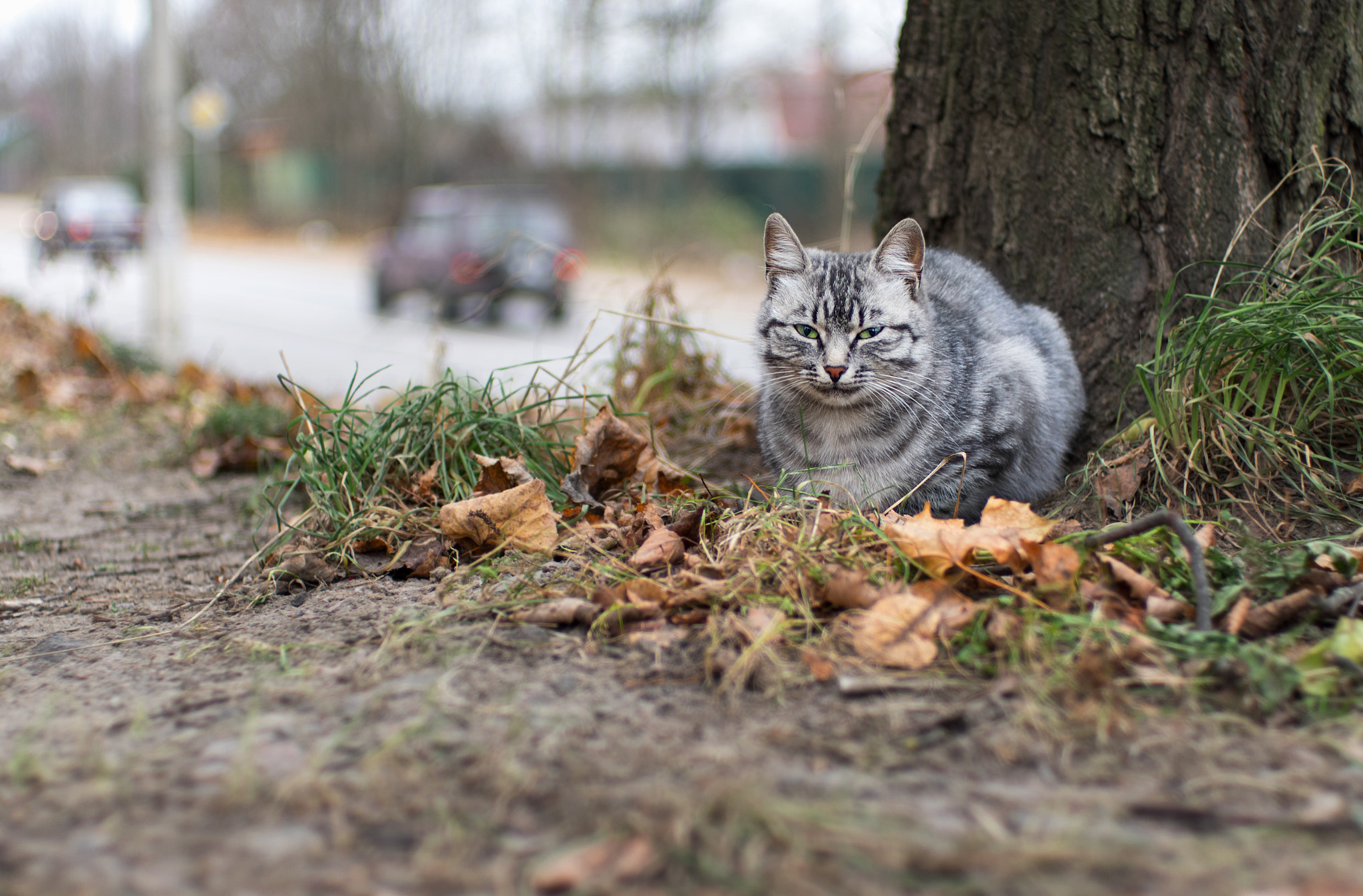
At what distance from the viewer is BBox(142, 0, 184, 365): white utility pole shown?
8.67 m

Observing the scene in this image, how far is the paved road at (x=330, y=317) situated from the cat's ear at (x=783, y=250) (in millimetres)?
699

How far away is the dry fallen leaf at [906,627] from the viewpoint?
203 centimetres

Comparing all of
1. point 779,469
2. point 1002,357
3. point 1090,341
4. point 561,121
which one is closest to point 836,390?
point 779,469

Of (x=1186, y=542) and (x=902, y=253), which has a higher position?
(x=902, y=253)

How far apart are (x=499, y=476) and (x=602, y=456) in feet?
Result: 1.17

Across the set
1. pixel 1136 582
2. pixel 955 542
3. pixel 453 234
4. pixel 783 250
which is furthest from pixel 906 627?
pixel 453 234

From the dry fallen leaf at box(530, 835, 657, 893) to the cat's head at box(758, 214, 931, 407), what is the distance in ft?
6.01

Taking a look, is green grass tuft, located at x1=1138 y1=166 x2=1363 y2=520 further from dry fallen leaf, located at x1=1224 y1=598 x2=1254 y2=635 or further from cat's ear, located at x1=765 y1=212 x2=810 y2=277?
cat's ear, located at x1=765 y1=212 x2=810 y2=277

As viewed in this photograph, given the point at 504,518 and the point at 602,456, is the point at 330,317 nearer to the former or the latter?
the point at 602,456

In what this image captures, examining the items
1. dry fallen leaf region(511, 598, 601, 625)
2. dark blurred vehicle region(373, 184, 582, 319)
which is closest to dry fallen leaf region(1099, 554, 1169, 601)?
dry fallen leaf region(511, 598, 601, 625)

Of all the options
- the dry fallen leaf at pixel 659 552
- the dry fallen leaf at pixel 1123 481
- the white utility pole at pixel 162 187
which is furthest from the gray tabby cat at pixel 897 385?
the white utility pole at pixel 162 187

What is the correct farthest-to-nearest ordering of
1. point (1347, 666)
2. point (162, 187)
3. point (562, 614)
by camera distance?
point (162, 187)
point (562, 614)
point (1347, 666)

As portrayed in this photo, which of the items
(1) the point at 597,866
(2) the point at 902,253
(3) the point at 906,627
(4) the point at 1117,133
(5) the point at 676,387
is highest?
(4) the point at 1117,133

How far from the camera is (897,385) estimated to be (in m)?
3.12
